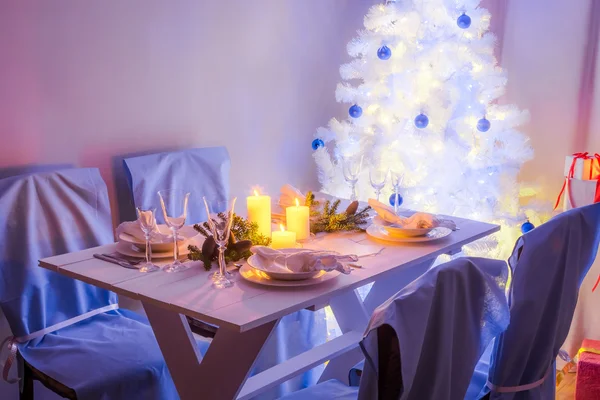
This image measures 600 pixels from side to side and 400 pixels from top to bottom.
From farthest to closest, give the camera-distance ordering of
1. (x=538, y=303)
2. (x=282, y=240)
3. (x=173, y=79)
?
(x=173, y=79) < (x=282, y=240) < (x=538, y=303)

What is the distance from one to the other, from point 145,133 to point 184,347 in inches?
49.8

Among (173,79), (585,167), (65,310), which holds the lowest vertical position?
(65,310)

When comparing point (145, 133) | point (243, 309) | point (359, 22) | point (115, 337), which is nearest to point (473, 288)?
point (243, 309)

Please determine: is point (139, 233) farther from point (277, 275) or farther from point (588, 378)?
point (588, 378)

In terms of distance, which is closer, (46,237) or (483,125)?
(46,237)

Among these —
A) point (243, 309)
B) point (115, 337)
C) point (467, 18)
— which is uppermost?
point (467, 18)

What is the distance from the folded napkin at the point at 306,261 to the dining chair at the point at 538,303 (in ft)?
1.45

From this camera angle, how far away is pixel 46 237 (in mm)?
2283

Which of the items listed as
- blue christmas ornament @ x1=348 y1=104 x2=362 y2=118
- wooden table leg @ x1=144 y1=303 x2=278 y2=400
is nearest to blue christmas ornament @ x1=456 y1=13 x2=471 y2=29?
blue christmas ornament @ x1=348 y1=104 x2=362 y2=118

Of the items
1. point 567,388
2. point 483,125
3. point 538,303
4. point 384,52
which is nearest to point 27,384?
point 538,303

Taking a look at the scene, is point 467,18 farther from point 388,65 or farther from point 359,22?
point 359,22

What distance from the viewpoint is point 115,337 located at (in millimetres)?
2193

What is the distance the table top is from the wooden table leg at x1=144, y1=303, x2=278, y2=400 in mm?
85

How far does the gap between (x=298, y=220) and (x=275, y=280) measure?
41 cm
